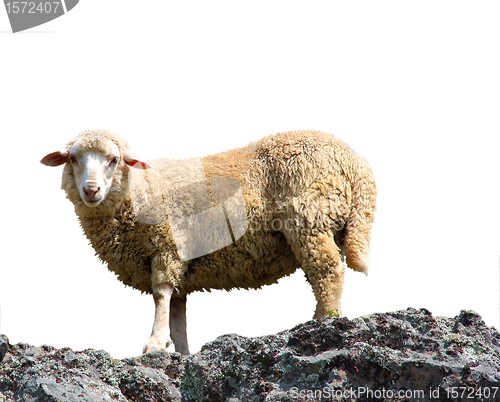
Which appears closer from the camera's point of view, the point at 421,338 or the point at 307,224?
the point at 421,338

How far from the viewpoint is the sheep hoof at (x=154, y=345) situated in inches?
243

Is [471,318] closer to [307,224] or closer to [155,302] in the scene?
[307,224]

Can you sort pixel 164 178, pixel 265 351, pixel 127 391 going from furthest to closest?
pixel 164 178, pixel 127 391, pixel 265 351

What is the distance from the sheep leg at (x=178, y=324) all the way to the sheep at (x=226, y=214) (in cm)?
2

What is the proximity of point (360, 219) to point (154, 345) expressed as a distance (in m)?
2.82

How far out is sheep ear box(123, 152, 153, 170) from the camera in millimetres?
6746

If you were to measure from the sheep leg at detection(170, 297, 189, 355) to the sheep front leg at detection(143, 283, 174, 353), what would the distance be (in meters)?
0.52

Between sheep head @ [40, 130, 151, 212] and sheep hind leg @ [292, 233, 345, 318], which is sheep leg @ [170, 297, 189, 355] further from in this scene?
sheep hind leg @ [292, 233, 345, 318]

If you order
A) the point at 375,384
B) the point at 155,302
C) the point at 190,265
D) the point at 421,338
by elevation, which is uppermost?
the point at 190,265

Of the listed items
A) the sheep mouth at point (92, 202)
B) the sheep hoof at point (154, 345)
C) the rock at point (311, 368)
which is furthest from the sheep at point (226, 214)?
the rock at point (311, 368)

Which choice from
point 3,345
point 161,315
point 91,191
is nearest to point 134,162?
point 91,191

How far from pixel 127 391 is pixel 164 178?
298cm

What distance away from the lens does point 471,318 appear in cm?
456

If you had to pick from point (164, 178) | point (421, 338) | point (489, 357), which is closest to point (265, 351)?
point (421, 338)
